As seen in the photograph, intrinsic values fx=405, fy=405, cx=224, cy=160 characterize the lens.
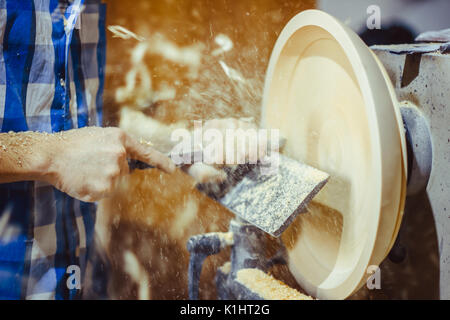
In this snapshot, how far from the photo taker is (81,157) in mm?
1190

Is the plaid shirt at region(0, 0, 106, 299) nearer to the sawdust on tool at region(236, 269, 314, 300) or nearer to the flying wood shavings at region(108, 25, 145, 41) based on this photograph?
the flying wood shavings at region(108, 25, 145, 41)

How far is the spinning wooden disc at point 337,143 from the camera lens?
866 millimetres

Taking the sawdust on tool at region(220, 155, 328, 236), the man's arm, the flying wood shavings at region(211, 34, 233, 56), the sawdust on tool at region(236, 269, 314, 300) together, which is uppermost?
the flying wood shavings at region(211, 34, 233, 56)

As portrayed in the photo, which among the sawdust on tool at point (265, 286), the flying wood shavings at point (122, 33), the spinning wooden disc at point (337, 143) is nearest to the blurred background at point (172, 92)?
the flying wood shavings at point (122, 33)

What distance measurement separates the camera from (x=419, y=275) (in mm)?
1146

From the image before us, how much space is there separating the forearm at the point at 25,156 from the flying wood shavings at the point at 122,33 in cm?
86

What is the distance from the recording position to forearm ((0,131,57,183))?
1087mm

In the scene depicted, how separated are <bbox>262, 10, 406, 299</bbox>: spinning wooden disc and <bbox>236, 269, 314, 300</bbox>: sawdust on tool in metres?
0.07

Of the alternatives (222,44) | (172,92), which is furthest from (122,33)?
(222,44)

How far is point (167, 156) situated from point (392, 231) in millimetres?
663

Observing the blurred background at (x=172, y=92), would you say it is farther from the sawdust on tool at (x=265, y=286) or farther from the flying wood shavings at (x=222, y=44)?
the sawdust on tool at (x=265, y=286)

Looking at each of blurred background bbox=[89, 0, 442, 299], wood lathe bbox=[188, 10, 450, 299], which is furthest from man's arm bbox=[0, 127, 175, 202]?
blurred background bbox=[89, 0, 442, 299]

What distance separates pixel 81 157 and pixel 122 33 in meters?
0.92
